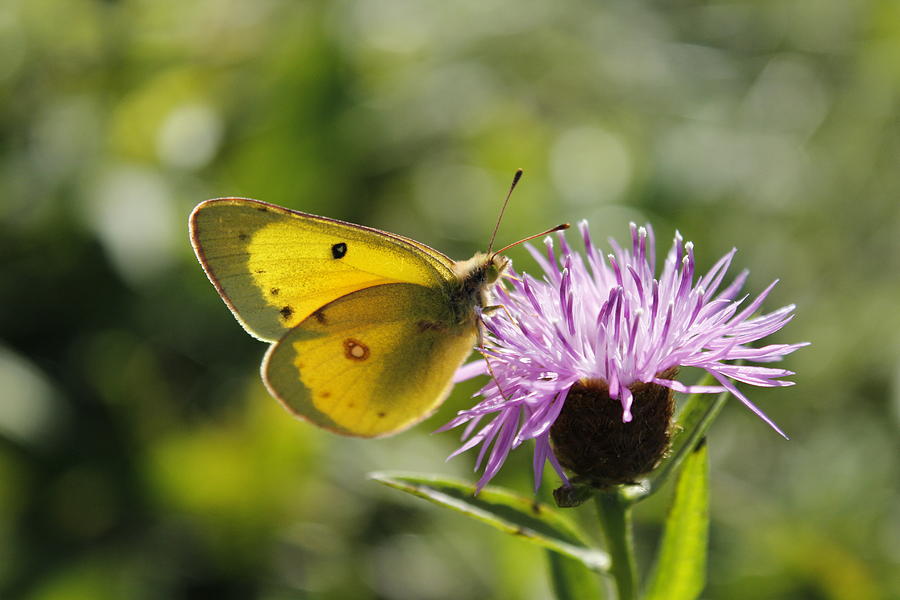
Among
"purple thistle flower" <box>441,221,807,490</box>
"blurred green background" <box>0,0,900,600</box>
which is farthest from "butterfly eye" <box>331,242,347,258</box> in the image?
"blurred green background" <box>0,0,900,600</box>

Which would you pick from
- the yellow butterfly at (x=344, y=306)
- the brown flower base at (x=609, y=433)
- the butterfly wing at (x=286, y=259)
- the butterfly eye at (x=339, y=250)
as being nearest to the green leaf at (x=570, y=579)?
the brown flower base at (x=609, y=433)

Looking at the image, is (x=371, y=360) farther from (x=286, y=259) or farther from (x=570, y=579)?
(x=570, y=579)

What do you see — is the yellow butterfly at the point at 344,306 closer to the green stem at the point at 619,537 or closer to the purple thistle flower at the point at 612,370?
the purple thistle flower at the point at 612,370

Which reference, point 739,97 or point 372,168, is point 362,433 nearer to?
point 372,168

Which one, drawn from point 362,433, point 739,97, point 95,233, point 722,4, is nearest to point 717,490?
point 362,433

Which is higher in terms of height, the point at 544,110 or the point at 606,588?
the point at 544,110

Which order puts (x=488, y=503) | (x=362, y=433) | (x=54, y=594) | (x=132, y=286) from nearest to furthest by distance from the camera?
(x=488, y=503) → (x=362, y=433) → (x=54, y=594) → (x=132, y=286)

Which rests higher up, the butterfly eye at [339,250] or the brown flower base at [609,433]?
the butterfly eye at [339,250]
